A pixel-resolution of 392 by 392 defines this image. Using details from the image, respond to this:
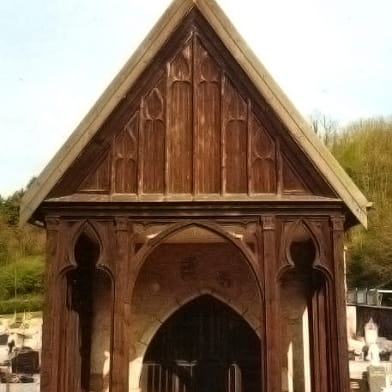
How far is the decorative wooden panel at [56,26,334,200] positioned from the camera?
8016 millimetres

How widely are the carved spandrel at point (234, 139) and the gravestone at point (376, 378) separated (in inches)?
386

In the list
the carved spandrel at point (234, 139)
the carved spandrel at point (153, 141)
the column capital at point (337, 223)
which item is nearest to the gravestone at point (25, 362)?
the carved spandrel at point (153, 141)

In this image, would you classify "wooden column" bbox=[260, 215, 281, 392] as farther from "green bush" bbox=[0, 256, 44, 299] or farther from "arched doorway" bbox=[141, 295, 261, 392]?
"green bush" bbox=[0, 256, 44, 299]

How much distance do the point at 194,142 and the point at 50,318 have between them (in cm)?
285

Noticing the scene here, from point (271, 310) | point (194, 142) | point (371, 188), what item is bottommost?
point (271, 310)

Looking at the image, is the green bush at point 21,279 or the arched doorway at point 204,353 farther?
the green bush at point 21,279

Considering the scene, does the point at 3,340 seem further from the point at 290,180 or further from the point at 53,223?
the point at 290,180

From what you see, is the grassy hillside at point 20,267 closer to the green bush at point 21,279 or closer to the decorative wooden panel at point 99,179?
the green bush at point 21,279

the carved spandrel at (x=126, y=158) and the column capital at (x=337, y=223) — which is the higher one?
the carved spandrel at (x=126, y=158)

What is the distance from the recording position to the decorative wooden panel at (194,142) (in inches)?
316

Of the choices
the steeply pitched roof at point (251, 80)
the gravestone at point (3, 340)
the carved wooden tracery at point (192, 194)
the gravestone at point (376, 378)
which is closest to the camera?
the carved wooden tracery at point (192, 194)

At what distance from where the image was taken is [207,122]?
8156mm

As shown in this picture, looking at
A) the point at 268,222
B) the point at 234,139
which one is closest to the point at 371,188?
the point at 234,139

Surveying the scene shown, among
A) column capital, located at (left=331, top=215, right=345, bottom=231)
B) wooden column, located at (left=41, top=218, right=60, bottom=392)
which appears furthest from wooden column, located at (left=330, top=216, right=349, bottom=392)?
wooden column, located at (left=41, top=218, right=60, bottom=392)
